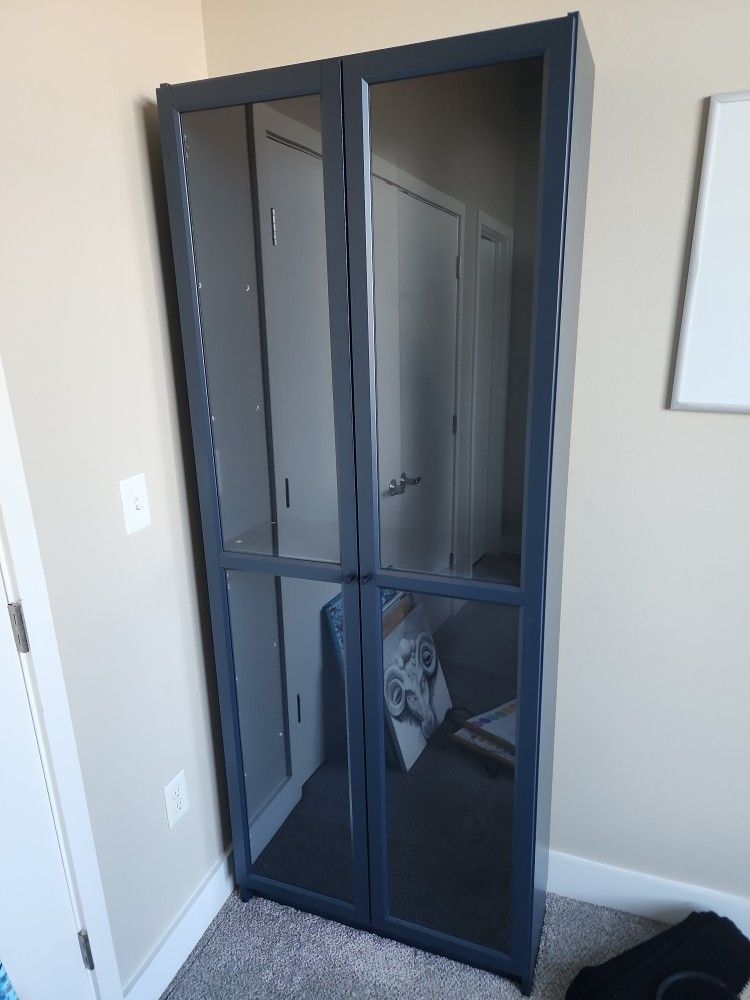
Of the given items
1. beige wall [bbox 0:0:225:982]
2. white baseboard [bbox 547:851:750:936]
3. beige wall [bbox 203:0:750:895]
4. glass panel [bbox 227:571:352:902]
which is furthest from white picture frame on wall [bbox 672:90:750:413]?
white baseboard [bbox 547:851:750:936]

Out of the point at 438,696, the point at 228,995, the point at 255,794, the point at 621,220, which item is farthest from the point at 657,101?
the point at 228,995

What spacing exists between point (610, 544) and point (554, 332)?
58 centimetres

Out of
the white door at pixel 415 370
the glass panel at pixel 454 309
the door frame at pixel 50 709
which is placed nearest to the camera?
the door frame at pixel 50 709

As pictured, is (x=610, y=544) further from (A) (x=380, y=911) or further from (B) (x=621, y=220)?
(A) (x=380, y=911)

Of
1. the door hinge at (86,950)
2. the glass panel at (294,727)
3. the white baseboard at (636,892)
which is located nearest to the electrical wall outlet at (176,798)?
the glass panel at (294,727)

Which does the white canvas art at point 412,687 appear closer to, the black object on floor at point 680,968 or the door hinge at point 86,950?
the black object on floor at point 680,968

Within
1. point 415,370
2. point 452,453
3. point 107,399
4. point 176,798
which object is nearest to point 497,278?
point 415,370

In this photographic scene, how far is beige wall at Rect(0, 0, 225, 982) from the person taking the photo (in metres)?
1.11

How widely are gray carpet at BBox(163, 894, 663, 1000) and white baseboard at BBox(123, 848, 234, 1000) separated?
1.1 inches

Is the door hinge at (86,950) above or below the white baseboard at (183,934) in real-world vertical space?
above

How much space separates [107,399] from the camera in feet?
4.26

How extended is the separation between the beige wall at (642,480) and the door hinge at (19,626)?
Result: 3.72ft

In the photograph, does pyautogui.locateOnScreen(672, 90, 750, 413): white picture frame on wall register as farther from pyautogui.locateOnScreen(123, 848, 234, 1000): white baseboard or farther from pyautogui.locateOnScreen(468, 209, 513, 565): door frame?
pyautogui.locateOnScreen(123, 848, 234, 1000): white baseboard

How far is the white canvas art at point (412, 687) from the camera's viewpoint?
1503mm
